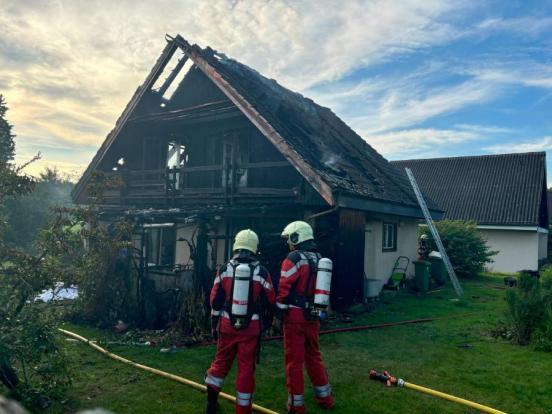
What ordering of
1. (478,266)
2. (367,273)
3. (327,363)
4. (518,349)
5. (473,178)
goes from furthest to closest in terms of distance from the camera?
(473,178) < (478,266) < (367,273) < (518,349) < (327,363)

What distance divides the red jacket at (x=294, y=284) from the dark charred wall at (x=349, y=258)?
4.82m

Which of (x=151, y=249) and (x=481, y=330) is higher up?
(x=151, y=249)

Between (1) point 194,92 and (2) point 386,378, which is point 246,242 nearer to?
(2) point 386,378

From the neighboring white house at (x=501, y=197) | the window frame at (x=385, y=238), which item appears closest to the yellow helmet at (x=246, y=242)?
the window frame at (x=385, y=238)

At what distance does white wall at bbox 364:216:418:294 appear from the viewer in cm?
1227

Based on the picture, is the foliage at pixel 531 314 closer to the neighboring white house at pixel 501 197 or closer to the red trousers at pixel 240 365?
the red trousers at pixel 240 365

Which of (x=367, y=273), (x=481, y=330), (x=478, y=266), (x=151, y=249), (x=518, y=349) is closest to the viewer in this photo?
(x=518, y=349)

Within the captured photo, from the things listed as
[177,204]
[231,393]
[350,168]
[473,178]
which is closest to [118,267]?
[177,204]

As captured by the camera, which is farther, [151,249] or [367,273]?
[151,249]

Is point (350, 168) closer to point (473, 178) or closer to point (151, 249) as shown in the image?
point (151, 249)

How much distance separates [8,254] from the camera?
530 centimetres

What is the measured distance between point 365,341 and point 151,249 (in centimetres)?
814

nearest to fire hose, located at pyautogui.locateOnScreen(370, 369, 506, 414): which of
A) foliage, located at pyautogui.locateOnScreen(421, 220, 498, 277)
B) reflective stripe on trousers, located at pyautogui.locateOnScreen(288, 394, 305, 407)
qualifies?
reflective stripe on trousers, located at pyautogui.locateOnScreen(288, 394, 305, 407)

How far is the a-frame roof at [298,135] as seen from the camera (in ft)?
30.5
